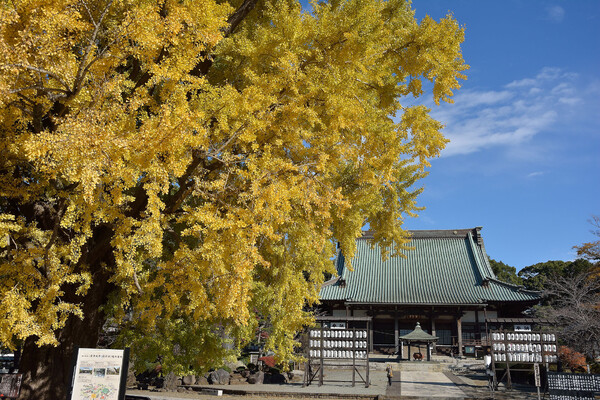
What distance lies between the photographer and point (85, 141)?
4.90m

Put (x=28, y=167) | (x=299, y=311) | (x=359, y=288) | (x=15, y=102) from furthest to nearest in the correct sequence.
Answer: (x=359, y=288)
(x=299, y=311)
(x=28, y=167)
(x=15, y=102)

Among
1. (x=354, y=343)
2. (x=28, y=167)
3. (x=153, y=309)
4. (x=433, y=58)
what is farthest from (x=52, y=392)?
(x=354, y=343)

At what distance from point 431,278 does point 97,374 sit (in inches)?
1108

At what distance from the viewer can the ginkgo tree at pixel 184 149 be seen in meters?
5.55

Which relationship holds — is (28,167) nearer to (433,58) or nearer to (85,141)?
(85,141)

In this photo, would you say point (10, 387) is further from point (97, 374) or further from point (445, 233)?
point (445, 233)

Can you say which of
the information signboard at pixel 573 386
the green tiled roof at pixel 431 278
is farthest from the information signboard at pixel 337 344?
the green tiled roof at pixel 431 278

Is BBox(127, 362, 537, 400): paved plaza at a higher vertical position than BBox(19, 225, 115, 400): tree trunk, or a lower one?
lower

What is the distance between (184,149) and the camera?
6043 mm

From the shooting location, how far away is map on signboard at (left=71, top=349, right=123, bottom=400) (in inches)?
265

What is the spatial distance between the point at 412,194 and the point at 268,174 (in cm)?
660

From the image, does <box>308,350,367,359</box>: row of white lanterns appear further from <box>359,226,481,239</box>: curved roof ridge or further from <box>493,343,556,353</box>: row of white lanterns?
<box>359,226,481,239</box>: curved roof ridge

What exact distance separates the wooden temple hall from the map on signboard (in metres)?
23.4

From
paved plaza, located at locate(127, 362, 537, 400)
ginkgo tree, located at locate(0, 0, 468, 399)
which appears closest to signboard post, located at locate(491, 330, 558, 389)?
paved plaza, located at locate(127, 362, 537, 400)
